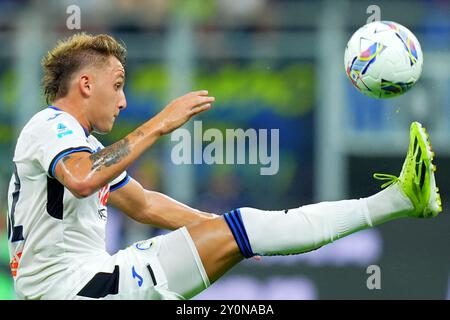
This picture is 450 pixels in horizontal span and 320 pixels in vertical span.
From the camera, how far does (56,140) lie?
15.5 feet

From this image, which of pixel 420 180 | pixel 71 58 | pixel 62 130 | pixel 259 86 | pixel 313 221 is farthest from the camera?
pixel 259 86

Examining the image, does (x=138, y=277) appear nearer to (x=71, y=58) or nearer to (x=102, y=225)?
(x=102, y=225)

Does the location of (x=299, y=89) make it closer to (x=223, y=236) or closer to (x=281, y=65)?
(x=281, y=65)

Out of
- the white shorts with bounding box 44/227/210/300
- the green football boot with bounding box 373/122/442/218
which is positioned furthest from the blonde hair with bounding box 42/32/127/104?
the green football boot with bounding box 373/122/442/218

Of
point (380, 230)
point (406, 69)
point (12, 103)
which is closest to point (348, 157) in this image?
point (380, 230)

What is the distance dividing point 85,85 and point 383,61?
5.64 feet

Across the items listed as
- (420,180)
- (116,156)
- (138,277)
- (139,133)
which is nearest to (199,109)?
(139,133)

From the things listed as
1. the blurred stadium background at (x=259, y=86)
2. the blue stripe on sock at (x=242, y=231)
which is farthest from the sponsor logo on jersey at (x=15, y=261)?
the blurred stadium background at (x=259, y=86)

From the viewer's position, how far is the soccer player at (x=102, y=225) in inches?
185

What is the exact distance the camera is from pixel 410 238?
8531mm

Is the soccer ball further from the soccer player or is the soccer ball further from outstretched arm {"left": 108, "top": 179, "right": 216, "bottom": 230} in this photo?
outstretched arm {"left": 108, "top": 179, "right": 216, "bottom": 230}

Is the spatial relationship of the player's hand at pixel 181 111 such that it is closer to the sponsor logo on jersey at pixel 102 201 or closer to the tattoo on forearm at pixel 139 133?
the tattoo on forearm at pixel 139 133

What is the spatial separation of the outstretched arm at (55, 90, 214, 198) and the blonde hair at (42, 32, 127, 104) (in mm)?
628

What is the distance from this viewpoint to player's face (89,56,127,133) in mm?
5074
